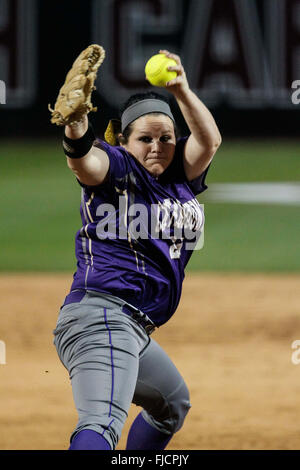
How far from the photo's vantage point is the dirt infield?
5.11 metres

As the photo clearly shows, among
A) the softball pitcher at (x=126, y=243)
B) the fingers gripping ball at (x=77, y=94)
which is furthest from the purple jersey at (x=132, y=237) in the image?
the fingers gripping ball at (x=77, y=94)

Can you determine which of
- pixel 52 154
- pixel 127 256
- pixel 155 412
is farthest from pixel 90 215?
pixel 52 154

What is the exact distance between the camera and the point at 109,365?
3.29 metres

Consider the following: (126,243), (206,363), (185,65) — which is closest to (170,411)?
(126,243)

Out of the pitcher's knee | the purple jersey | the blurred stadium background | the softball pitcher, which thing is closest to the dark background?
the blurred stadium background

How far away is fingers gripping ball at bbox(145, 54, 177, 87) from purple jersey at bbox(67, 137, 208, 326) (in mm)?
340

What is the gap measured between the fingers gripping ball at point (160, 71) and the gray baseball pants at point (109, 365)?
2.95 ft

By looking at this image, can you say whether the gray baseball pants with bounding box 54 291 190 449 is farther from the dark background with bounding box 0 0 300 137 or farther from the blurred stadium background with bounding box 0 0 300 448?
the dark background with bounding box 0 0 300 137

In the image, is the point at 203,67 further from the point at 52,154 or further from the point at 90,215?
the point at 90,215

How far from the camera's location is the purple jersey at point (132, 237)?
3508 mm

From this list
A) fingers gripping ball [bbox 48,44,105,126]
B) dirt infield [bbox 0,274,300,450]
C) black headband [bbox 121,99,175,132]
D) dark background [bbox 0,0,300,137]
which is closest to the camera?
fingers gripping ball [bbox 48,44,105,126]

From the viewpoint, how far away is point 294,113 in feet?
57.0

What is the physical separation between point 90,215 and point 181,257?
0.45 m

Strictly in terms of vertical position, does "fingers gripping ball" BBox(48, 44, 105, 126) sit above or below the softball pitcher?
above
